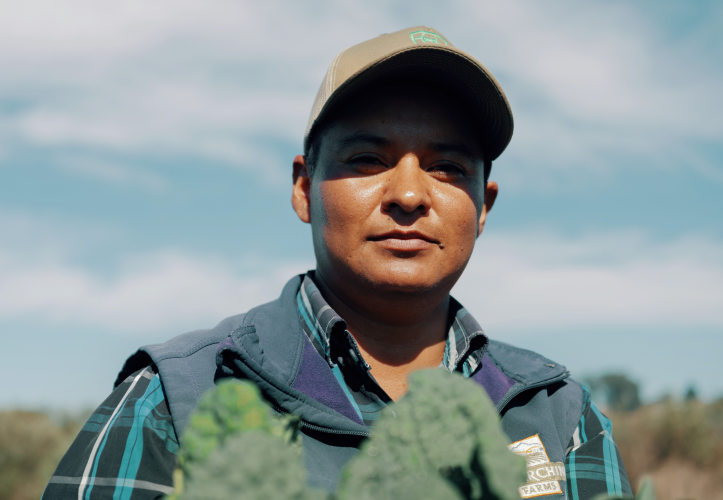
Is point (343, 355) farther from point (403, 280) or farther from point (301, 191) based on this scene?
point (301, 191)

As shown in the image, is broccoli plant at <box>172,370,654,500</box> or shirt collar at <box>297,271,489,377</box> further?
shirt collar at <box>297,271,489,377</box>

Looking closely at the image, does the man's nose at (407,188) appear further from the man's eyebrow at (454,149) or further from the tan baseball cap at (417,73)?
the tan baseball cap at (417,73)

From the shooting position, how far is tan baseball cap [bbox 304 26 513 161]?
2748mm

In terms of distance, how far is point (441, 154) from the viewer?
108 inches

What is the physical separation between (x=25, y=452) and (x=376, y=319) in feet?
85.4

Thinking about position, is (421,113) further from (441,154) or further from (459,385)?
(459,385)

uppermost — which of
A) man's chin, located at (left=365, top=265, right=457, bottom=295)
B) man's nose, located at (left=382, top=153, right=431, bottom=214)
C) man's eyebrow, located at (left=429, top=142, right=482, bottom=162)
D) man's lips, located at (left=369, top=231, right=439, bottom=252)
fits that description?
man's eyebrow, located at (left=429, top=142, right=482, bottom=162)

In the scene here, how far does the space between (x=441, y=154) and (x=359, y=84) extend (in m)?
0.53

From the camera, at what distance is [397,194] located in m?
2.58

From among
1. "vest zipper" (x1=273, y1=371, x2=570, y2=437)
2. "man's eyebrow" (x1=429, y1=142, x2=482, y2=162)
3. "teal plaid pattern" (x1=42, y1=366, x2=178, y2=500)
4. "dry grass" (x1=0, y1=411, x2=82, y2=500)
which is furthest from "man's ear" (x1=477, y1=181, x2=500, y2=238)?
"dry grass" (x1=0, y1=411, x2=82, y2=500)

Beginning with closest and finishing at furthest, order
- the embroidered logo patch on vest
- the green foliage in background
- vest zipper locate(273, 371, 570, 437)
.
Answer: the green foliage in background, vest zipper locate(273, 371, 570, 437), the embroidered logo patch on vest

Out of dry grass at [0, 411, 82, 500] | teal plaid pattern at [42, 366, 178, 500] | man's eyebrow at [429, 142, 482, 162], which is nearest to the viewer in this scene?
teal plaid pattern at [42, 366, 178, 500]

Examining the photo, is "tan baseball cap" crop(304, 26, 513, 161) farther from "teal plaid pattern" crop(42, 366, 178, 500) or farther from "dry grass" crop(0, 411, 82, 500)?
"dry grass" crop(0, 411, 82, 500)

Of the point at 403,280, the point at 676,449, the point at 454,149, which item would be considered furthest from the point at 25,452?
the point at 454,149
